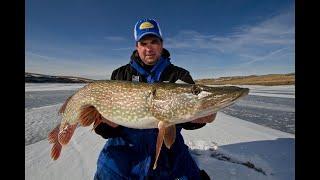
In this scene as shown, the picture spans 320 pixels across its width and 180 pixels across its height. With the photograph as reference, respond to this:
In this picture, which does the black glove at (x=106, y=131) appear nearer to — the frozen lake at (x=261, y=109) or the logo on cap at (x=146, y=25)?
the logo on cap at (x=146, y=25)

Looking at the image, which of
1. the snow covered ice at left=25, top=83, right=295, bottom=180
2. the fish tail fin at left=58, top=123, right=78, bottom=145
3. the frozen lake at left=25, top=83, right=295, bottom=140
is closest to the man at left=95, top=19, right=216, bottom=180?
the fish tail fin at left=58, top=123, right=78, bottom=145

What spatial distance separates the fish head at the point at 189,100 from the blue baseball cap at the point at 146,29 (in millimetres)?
723

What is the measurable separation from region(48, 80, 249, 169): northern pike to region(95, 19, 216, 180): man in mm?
242

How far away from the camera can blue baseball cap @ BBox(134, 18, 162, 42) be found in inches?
97.6

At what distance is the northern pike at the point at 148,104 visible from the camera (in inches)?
69.5

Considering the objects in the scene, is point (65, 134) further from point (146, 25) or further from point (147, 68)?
point (146, 25)

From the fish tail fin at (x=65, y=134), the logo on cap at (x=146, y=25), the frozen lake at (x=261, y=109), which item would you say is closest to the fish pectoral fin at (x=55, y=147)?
the fish tail fin at (x=65, y=134)

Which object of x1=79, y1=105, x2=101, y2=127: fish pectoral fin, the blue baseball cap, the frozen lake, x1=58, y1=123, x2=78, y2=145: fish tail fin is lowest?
the frozen lake

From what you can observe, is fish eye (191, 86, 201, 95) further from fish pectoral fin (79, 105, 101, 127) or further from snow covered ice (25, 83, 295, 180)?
snow covered ice (25, 83, 295, 180)

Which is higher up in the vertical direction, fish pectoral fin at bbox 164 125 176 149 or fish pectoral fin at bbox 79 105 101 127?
fish pectoral fin at bbox 79 105 101 127
